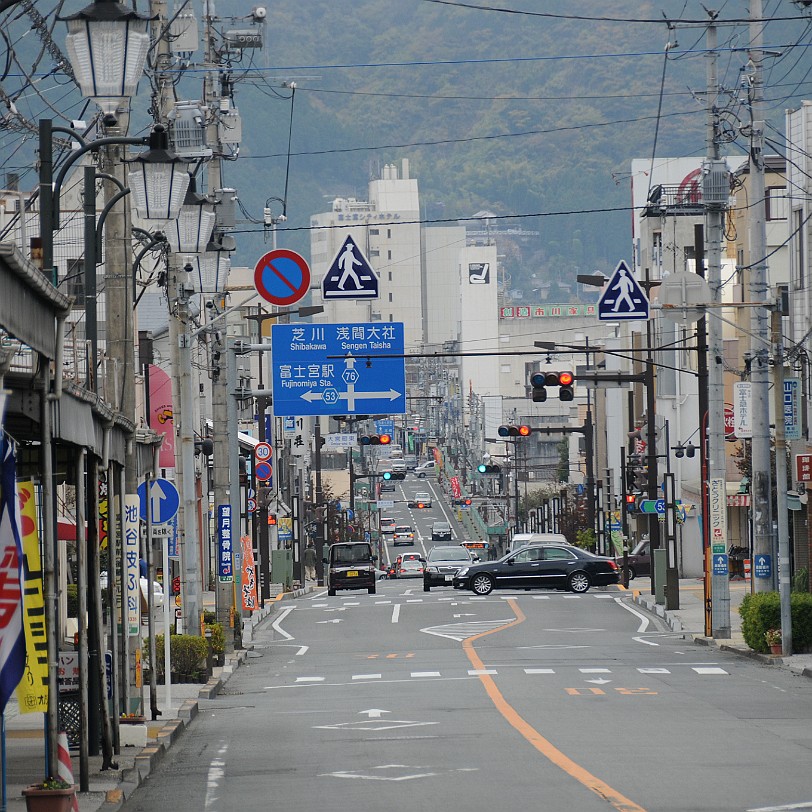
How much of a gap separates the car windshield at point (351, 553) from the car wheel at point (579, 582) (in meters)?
10.9

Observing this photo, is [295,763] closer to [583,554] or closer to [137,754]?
[137,754]

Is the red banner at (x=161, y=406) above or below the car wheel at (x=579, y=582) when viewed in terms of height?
above

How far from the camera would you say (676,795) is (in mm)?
12742

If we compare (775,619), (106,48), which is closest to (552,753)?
(106,48)

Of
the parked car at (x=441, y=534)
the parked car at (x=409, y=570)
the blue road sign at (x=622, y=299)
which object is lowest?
the parked car at (x=441, y=534)

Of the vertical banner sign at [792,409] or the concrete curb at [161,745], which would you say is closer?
the concrete curb at [161,745]

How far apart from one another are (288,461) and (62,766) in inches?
3329

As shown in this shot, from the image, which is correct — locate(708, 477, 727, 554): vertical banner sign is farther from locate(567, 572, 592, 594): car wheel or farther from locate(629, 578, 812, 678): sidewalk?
locate(567, 572, 592, 594): car wheel

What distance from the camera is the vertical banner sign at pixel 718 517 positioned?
1313 inches

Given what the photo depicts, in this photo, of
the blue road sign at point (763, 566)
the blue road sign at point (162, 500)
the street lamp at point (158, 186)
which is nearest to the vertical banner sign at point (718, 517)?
the blue road sign at point (763, 566)

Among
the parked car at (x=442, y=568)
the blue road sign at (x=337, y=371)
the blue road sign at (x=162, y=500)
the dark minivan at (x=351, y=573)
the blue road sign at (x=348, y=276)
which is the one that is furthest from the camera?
the dark minivan at (x=351, y=573)

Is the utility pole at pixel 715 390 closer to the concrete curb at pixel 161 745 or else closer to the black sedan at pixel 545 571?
the concrete curb at pixel 161 745

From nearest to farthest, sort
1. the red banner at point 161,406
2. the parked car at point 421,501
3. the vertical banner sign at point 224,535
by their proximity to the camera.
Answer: the red banner at point 161,406 → the vertical banner sign at point 224,535 → the parked car at point 421,501

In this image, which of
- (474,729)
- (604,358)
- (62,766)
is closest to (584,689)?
(474,729)
